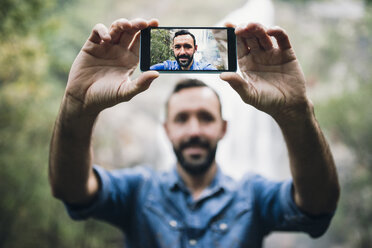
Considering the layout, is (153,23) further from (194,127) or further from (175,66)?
(194,127)

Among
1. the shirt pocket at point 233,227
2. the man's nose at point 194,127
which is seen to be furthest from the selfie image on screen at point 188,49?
the shirt pocket at point 233,227

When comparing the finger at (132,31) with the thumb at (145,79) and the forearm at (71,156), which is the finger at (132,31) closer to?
the thumb at (145,79)

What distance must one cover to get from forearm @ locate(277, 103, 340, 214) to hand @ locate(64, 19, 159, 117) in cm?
71

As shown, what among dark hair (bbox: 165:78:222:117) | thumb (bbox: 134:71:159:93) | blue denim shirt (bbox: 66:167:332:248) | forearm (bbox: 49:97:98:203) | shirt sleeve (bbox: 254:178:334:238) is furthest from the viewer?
dark hair (bbox: 165:78:222:117)

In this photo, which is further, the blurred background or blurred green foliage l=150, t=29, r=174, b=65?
the blurred background

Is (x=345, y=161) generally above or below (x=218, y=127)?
below

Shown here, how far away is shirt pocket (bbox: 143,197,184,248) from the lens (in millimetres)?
1553

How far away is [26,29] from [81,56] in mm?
3262

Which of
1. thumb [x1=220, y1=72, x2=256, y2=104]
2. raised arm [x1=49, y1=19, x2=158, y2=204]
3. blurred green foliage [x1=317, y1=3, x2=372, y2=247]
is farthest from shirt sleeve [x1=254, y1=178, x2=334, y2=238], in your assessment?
blurred green foliage [x1=317, y1=3, x2=372, y2=247]

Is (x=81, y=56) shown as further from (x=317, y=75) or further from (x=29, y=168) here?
(x=317, y=75)

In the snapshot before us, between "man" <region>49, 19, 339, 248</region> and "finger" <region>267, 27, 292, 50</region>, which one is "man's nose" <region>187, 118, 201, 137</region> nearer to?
"man" <region>49, 19, 339, 248</region>

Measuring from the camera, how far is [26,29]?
373 centimetres

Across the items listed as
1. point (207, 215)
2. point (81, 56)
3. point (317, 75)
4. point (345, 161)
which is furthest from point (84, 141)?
point (317, 75)

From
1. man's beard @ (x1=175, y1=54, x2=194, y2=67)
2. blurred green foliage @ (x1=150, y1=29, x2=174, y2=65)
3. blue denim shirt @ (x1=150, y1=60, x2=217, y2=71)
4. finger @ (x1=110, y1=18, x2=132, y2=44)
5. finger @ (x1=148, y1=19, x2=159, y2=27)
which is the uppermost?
finger @ (x1=148, y1=19, x2=159, y2=27)
